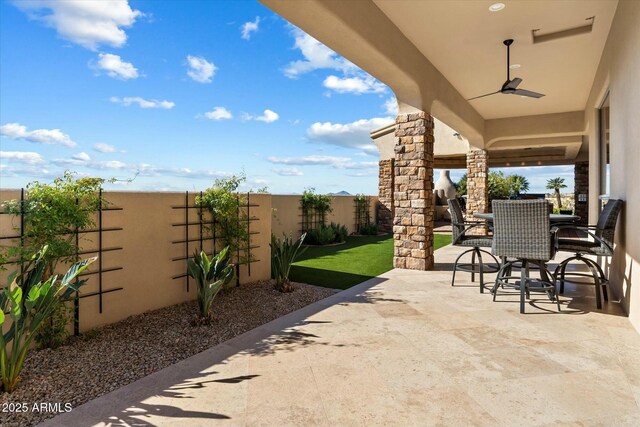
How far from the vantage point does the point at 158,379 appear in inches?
83.4

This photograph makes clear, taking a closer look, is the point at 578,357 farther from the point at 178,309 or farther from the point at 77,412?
the point at 178,309

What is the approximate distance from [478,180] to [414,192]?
568 cm

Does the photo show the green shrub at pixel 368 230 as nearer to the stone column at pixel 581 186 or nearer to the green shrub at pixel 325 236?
the green shrub at pixel 325 236

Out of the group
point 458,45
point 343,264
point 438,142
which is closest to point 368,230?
point 438,142

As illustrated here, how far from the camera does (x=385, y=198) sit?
11.9m

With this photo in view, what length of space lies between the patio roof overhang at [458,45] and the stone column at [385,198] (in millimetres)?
3961

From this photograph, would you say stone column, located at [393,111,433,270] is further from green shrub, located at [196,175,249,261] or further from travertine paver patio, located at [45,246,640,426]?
green shrub, located at [196,175,249,261]

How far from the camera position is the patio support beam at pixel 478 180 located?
1002 centimetres

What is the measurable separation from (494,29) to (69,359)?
5.36m

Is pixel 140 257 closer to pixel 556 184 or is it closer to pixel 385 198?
pixel 385 198

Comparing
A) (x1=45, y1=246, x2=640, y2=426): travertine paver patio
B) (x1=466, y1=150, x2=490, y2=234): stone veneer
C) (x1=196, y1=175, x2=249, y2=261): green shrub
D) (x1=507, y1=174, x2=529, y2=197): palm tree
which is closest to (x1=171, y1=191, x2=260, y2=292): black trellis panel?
(x1=196, y1=175, x2=249, y2=261): green shrub

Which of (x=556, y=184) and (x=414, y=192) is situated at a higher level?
(x=556, y=184)

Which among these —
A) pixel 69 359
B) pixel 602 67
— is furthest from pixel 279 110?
pixel 69 359

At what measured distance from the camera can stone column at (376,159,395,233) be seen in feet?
38.6
